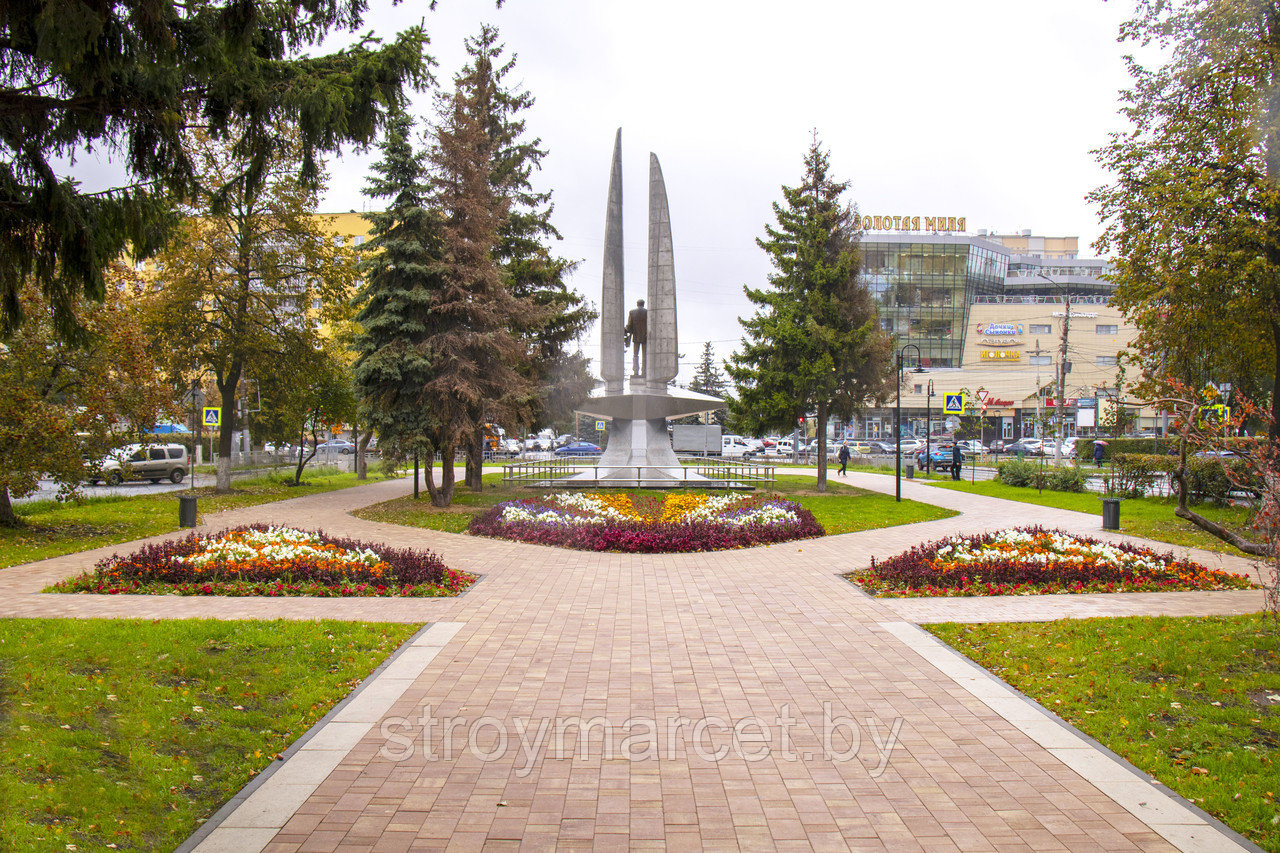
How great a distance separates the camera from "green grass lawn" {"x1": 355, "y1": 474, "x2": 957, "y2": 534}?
1742cm

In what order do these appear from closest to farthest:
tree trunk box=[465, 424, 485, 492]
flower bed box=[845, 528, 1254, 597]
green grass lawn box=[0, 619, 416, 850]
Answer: green grass lawn box=[0, 619, 416, 850], flower bed box=[845, 528, 1254, 597], tree trunk box=[465, 424, 485, 492]

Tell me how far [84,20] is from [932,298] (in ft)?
274

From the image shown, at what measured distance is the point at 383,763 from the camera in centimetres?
483

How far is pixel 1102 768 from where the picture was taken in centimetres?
482

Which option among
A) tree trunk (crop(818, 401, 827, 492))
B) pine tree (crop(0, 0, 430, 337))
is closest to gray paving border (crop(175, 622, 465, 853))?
pine tree (crop(0, 0, 430, 337))

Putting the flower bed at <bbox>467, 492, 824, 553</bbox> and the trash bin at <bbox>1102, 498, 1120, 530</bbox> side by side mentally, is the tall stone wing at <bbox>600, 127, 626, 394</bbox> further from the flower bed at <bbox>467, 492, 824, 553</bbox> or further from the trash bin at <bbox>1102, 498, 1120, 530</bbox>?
the trash bin at <bbox>1102, 498, 1120, 530</bbox>

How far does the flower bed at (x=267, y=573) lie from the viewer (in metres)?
9.94

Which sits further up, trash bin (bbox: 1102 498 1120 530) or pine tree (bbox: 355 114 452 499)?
pine tree (bbox: 355 114 452 499)

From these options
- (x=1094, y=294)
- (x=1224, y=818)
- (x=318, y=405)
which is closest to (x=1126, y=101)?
(x=1224, y=818)

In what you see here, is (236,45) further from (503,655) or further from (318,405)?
(318,405)

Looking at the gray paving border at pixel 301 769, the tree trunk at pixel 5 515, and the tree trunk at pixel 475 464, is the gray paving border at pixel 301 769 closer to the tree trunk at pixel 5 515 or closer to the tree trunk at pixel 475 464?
the tree trunk at pixel 5 515

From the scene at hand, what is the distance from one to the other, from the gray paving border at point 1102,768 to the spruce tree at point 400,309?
47.9 feet

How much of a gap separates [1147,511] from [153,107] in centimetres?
2202

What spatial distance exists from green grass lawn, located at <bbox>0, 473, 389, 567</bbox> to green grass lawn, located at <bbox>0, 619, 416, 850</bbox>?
695 centimetres
